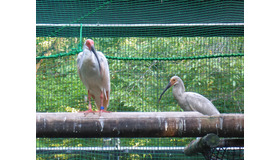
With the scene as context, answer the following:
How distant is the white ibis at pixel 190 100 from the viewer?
13.3 feet

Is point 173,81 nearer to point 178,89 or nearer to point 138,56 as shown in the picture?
point 178,89

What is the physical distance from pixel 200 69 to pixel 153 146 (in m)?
1.73

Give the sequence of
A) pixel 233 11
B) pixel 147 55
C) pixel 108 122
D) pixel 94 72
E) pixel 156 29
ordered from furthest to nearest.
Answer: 1. pixel 147 55
2. pixel 156 29
3. pixel 233 11
4. pixel 94 72
5. pixel 108 122

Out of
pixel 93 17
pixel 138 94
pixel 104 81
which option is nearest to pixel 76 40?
pixel 93 17

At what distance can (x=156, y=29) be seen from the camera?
4727 mm

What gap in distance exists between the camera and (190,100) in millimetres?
4711

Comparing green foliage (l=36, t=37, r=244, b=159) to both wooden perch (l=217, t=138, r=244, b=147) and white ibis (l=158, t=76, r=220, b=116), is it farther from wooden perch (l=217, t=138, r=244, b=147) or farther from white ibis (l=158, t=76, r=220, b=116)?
wooden perch (l=217, t=138, r=244, b=147)

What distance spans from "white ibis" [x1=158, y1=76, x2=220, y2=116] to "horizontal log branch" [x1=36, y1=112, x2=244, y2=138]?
129 centimetres

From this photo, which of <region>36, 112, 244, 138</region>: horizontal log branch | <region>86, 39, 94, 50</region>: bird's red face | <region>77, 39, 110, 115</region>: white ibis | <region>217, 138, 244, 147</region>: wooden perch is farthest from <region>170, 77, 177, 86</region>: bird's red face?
<region>36, 112, 244, 138</region>: horizontal log branch

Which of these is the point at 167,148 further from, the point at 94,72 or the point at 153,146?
the point at 94,72

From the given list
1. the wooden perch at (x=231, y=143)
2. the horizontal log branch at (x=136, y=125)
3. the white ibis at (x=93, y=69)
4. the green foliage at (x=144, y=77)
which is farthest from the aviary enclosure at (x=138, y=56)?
the horizontal log branch at (x=136, y=125)

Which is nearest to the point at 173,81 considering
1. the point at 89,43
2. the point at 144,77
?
the point at 144,77

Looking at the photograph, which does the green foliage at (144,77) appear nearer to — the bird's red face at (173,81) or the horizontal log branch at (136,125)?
the bird's red face at (173,81)

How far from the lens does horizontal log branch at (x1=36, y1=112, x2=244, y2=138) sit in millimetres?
2479
